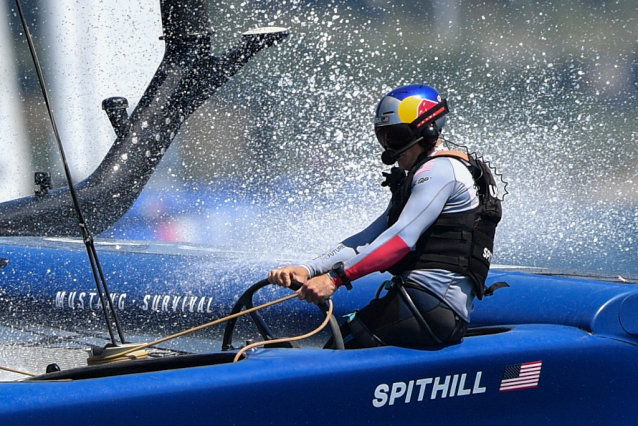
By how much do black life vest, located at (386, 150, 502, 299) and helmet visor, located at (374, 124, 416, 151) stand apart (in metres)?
0.08

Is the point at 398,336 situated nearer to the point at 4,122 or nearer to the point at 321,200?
the point at 321,200

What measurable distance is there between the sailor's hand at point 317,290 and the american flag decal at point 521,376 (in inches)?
26.5

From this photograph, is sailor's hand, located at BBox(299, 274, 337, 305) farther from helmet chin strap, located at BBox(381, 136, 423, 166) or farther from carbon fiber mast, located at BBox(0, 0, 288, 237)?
carbon fiber mast, located at BBox(0, 0, 288, 237)

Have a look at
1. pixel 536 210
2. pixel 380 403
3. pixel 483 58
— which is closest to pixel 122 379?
pixel 380 403

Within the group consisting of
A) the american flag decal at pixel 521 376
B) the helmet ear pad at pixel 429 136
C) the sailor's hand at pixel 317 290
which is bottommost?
the american flag decal at pixel 521 376

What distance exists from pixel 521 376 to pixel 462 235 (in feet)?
1.74

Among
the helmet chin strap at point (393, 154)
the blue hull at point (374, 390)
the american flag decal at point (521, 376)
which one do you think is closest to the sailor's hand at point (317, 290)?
the blue hull at point (374, 390)

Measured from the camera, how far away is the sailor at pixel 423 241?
2.50m

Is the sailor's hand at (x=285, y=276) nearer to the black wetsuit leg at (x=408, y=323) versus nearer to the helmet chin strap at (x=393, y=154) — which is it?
the black wetsuit leg at (x=408, y=323)

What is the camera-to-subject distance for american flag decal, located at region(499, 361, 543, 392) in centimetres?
275

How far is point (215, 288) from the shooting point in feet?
13.9

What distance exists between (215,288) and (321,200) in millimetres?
3315

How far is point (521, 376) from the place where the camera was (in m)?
2.78

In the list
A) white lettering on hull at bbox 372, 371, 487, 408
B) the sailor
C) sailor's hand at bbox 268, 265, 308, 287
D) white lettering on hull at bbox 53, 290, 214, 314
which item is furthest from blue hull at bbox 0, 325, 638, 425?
white lettering on hull at bbox 53, 290, 214, 314
